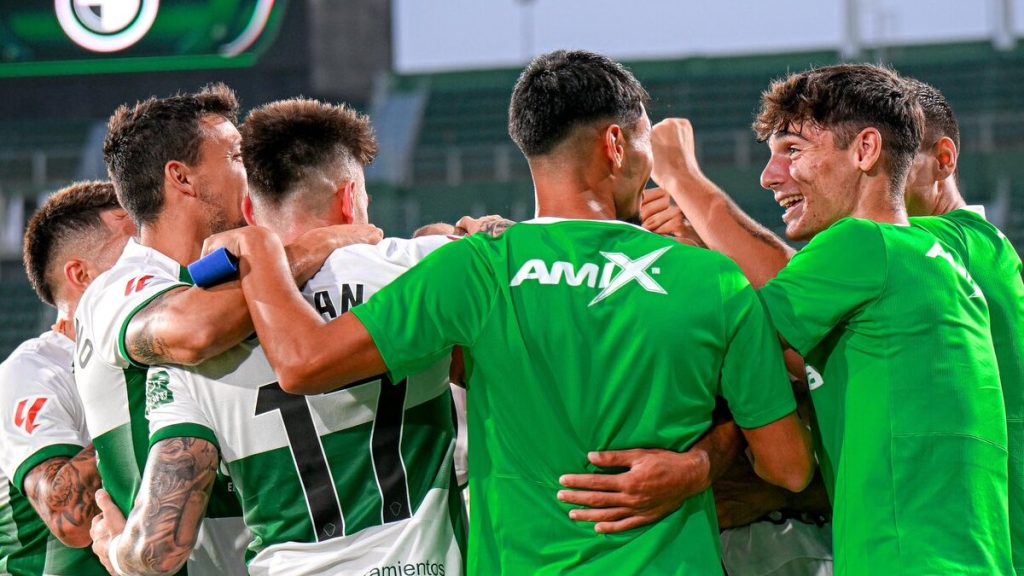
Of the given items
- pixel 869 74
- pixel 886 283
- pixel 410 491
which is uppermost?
pixel 869 74

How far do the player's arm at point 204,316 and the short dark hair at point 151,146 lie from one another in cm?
50

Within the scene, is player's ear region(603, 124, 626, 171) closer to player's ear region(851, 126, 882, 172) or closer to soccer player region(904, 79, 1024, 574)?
player's ear region(851, 126, 882, 172)

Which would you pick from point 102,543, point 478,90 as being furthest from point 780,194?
point 478,90

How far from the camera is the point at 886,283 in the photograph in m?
2.36

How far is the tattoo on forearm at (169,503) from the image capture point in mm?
2447

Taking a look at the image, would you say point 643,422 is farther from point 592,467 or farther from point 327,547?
point 327,547

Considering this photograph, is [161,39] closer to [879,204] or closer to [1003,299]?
[879,204]

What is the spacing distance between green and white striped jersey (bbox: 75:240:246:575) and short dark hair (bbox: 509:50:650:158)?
33.5 inches

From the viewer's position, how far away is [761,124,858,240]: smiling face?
2.61 metres

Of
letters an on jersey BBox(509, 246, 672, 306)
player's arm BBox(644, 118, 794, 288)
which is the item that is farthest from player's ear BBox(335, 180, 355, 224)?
player's arm BBox(644, 118, 794, 288)

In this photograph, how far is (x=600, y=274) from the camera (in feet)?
7.38

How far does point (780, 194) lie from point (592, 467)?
888 millimetres

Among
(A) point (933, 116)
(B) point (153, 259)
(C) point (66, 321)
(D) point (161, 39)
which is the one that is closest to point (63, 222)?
(C) point (66, 321)

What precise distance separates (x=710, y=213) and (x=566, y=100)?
0.60m
